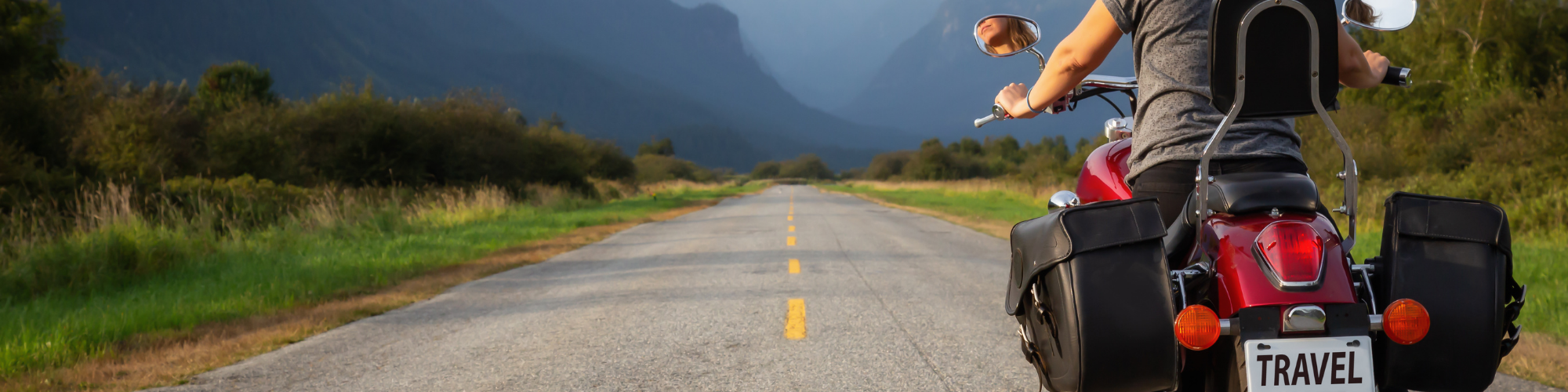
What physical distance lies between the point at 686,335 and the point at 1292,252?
3.68 metres

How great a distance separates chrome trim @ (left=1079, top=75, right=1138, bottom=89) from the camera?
2.90 m

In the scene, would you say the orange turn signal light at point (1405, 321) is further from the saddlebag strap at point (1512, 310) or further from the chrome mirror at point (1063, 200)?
the chrome mirror at point (1063, 200)

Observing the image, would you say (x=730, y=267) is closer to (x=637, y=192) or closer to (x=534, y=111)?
(x=637, y=192)

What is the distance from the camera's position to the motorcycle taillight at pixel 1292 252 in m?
1.60

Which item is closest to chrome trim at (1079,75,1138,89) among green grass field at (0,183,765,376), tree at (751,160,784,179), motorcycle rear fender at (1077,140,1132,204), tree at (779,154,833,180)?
motorcycle rear fender at (1077,140,1132,204)

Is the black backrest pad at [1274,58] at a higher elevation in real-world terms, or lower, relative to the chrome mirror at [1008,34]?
lower

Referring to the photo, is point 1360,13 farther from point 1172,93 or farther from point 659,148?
point 659,148

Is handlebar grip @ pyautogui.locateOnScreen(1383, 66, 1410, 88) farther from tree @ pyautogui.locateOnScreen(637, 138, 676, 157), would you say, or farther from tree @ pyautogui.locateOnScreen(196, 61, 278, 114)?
tree @ pyautogui.locateOnScreen(637, 138, 676, 157)

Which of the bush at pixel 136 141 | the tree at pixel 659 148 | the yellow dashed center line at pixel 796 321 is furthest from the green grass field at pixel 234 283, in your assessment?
the tree at pixel 659 148

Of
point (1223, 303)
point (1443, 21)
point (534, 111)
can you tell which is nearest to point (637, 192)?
point (1443, 21)

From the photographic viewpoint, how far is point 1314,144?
20.1 metres

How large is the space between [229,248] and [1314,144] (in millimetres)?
22547

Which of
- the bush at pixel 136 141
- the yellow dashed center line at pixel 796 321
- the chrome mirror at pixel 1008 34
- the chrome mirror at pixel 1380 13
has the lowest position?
the yellow dashed center line at pixel 796 321

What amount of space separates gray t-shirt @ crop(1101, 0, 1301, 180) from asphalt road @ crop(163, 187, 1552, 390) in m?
1.74
